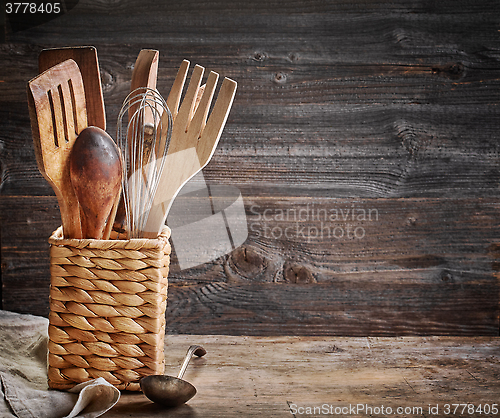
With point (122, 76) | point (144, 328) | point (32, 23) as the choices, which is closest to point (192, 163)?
point (144, 328)

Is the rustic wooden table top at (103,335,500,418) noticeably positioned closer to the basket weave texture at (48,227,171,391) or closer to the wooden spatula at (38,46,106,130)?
the basket weave texture at (48,227,171,391)

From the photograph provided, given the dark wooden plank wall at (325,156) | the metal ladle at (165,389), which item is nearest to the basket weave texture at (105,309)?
the metal ladle at (165,389)

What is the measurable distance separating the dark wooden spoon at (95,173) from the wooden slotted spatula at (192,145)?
0.06 m

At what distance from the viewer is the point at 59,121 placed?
19.3 inches

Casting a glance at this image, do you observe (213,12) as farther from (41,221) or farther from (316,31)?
(41,221)

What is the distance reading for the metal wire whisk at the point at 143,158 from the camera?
559 mm

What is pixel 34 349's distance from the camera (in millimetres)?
686

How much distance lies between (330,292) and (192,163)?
1.37 ft

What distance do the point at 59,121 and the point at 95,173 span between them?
0.07 m

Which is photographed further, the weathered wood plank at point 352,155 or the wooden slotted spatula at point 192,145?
the weathered wood plank at point 352,155

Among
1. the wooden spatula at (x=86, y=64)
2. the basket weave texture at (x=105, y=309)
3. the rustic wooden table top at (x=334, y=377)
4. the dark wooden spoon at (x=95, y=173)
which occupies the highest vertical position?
the wooden spatula at (x=86, y=64)

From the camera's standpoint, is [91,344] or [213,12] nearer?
[91,344]

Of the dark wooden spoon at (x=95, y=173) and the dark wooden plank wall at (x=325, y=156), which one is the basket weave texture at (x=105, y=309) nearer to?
the dark wooden spoon at (x=95, y=173)

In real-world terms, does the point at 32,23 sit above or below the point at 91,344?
above
